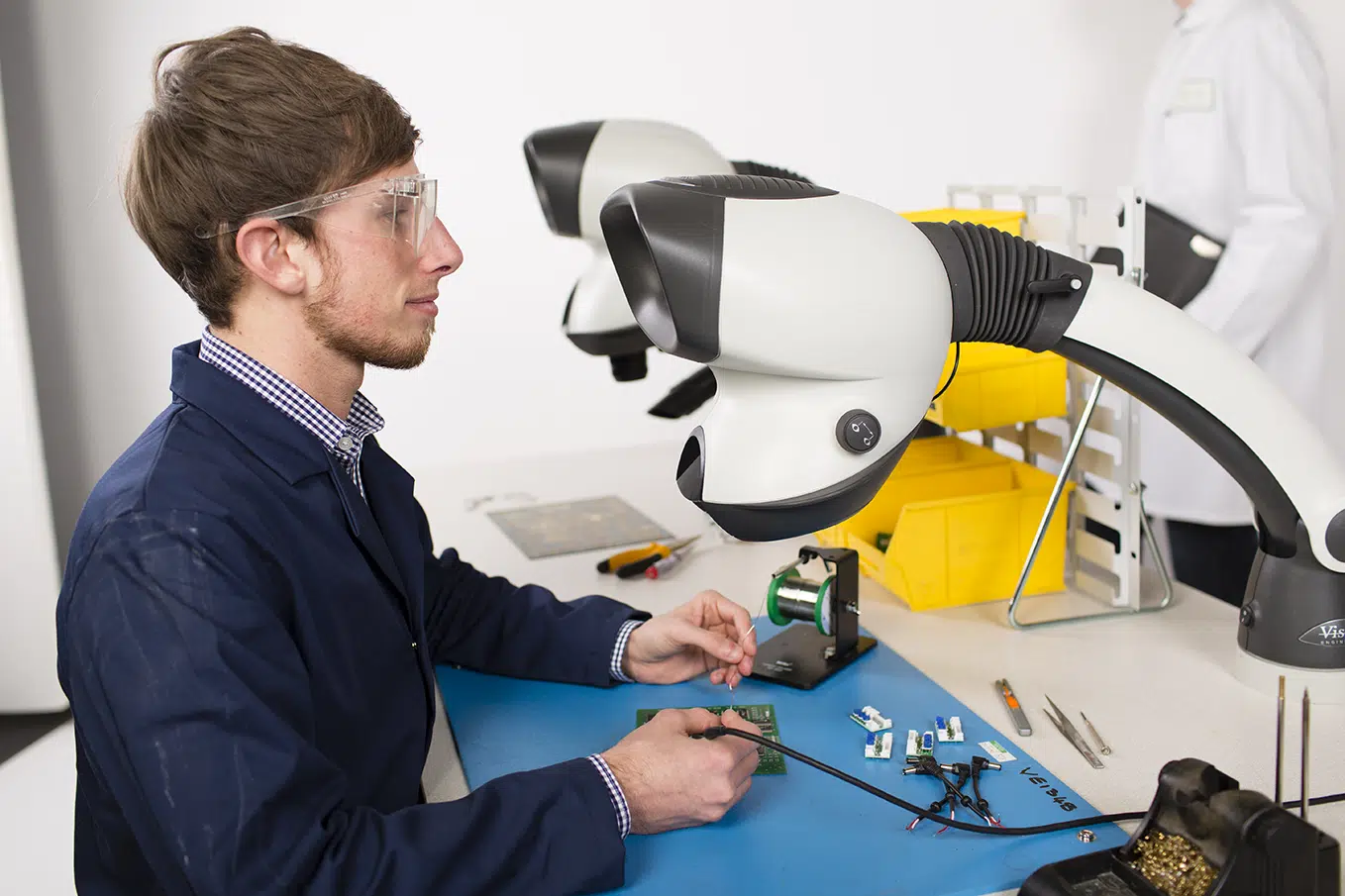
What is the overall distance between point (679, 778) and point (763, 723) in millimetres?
205

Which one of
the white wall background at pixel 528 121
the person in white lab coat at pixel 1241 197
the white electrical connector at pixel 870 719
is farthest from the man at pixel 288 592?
the white wall background at pixel 528 121

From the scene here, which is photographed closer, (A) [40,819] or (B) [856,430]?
(B) [856,430]

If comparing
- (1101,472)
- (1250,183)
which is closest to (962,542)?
(1101,472)

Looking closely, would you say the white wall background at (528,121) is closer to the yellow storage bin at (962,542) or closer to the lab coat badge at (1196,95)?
the lab coat badge at (1196,95)

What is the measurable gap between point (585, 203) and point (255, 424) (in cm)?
62

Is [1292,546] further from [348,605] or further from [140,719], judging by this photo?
[140,719]

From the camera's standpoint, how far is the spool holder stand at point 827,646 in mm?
1254

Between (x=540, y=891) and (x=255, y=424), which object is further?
(x=255, y=424)

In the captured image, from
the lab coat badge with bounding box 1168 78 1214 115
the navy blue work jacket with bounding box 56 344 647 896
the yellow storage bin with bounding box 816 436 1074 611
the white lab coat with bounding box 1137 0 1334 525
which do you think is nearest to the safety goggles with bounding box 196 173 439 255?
→ the navy blue work jacket with bounding box 56 344 647 896

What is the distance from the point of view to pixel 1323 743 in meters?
1.08

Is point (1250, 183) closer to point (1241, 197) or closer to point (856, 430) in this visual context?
point (1241, 197)

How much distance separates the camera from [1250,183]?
2.16m

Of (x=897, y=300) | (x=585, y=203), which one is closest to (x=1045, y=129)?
(x=585, y=203)

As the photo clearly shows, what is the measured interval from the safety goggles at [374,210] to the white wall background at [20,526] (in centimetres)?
189
